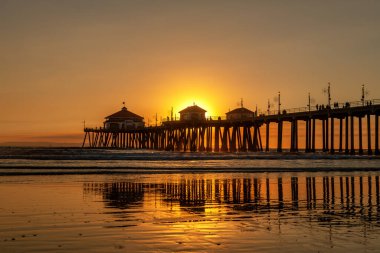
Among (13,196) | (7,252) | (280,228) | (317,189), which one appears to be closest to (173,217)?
(280,228)

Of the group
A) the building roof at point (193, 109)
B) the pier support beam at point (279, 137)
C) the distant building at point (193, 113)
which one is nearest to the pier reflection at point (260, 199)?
the pier support beam at point (279, 137)

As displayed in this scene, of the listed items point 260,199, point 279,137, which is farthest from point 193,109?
point 260,199

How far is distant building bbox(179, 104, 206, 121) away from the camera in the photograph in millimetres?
116750

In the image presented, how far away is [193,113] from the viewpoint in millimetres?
117125

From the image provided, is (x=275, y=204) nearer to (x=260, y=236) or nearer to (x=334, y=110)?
(x=260, y=236)

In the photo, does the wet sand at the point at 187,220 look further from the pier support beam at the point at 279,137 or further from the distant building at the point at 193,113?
the distant building at the point at 193,113

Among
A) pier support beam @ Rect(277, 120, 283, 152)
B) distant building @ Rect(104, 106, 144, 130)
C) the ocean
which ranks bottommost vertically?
the ocean

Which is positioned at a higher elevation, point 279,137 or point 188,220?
point 279,137

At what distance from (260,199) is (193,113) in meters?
100

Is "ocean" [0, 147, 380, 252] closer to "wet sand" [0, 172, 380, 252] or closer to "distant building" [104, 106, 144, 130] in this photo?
"wet sand" [0, 172, 380, 252]

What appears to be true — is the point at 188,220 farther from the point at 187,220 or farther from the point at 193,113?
the point at 193,113

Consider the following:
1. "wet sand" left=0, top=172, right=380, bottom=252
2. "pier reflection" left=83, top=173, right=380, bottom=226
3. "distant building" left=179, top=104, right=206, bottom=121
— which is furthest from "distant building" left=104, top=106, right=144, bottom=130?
"wet sand" left=0, top=172, right=380, bottom=252

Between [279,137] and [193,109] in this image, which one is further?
[193,109]

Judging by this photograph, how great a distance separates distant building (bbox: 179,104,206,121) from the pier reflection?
94190 mm
